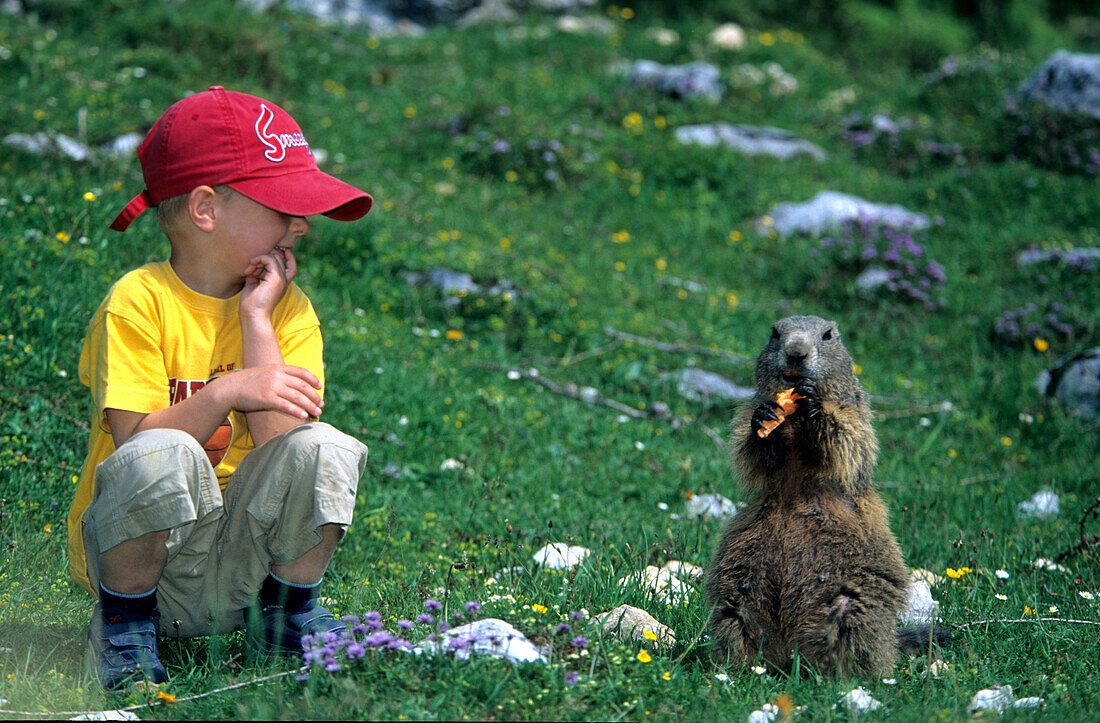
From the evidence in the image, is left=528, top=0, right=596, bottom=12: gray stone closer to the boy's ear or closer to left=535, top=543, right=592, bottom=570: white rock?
left=535, top=543, right=592, bottom=570: white rock

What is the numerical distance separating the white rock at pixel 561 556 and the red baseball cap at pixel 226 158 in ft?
→ 5.63

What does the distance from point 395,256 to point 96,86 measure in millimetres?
3658

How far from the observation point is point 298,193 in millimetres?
3189

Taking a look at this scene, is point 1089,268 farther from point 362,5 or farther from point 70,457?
point 362,5

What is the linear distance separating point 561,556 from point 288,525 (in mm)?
1404

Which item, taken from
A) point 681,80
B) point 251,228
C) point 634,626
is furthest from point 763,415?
point 681,80

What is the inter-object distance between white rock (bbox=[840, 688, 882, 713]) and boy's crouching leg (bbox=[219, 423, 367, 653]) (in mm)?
1566

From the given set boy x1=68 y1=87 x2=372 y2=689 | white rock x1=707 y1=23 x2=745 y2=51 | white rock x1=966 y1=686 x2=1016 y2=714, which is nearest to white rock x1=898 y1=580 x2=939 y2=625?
white rock x1=966 y1=686 x2=1016 y2=714

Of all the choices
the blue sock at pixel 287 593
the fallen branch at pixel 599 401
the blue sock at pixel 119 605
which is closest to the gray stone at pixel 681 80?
the fallen branch at pixel 599 401

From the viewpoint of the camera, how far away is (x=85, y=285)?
5164mm

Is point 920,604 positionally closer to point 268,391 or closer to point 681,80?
point 268,391

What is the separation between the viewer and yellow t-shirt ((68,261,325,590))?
9.51 feet

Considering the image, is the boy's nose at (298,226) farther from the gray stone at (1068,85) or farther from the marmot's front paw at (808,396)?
the gray stone at (1068,85)

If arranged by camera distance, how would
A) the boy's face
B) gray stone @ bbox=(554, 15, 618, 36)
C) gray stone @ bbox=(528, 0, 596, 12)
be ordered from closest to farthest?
the boy's face → gray stone @ bbox=(554, 15, 618, 36) → gray stone @ bbox=(528, 0, 596, 12)
